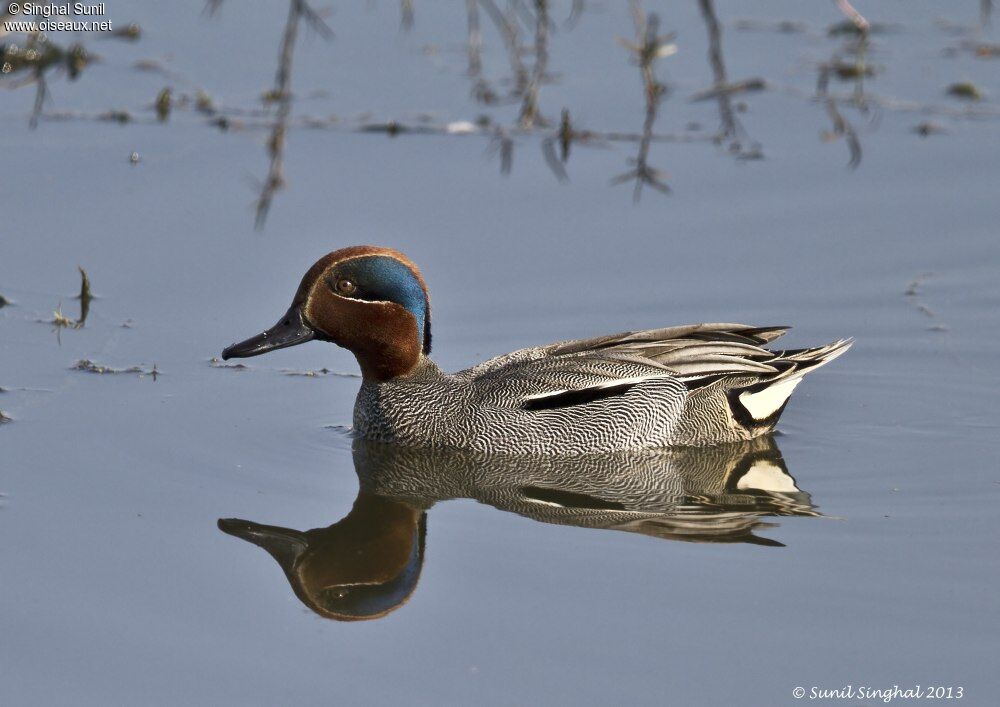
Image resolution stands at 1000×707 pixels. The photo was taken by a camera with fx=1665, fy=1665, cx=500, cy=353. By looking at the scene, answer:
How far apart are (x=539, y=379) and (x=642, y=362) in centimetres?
57

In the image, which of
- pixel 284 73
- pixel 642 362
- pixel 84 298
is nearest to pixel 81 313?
pixel 84 298

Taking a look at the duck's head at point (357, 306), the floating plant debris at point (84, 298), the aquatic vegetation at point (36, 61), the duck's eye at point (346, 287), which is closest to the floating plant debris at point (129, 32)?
the aquatic vegetation at point (36, 61)

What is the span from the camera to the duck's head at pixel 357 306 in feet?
29.7

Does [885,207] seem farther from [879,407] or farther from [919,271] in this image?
[879,407]

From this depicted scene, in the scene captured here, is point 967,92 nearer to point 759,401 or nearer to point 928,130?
point 928,130

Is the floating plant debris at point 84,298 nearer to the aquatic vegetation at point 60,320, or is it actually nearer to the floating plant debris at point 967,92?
the aquatic vegetation at point 60,320

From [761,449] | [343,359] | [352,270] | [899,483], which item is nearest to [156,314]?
[343,359]

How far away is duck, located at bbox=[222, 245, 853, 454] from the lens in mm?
9023

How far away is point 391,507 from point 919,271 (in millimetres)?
4326

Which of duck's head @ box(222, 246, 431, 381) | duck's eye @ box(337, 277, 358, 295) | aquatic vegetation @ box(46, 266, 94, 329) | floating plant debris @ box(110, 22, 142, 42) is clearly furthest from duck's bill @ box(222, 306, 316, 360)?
floating plant debris @ box(110, 22, 142, 42)

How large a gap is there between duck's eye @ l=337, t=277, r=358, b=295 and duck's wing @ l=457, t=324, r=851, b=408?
79cm

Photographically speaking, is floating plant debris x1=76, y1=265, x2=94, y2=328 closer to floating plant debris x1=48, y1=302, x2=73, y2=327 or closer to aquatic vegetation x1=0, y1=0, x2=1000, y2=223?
floating plant debris x1=48, y1=302, x2=73, y2=327

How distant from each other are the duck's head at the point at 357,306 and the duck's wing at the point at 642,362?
1.58 feet

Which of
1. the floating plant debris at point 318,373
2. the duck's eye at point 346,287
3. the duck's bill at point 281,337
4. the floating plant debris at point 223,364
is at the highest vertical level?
the duck's eye at point 346,287
